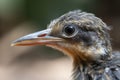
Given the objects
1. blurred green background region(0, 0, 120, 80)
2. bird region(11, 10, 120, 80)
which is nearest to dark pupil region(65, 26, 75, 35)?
bird region(11, 10, 120, 80)

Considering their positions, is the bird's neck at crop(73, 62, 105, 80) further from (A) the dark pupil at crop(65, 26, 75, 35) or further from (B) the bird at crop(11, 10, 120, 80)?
(A) the dark pupil at crop(65, 26, 75, 35)

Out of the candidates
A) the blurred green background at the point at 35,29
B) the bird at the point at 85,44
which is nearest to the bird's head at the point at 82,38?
the bird at the point at 85,44

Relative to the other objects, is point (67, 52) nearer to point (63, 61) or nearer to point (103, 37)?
point (103, 37)

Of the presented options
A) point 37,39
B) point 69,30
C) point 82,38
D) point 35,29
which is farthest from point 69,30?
point 35,29

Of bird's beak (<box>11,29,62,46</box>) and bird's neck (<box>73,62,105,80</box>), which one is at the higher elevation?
bird's beak (<box>11,29,62,46</box>)

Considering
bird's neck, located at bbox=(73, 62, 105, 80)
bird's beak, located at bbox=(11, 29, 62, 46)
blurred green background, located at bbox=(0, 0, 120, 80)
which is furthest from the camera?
blurred green background, located at bbox=(0, 0, 120, 80)

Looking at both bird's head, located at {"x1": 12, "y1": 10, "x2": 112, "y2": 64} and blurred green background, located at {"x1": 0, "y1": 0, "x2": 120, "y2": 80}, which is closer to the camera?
bird's head, located at {"x1": 12, "y1": 10, "x2": 112, "y2": 64}

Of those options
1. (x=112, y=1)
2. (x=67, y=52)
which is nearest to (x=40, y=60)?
(x=112, y=1)

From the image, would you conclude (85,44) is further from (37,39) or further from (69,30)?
(37,39)
